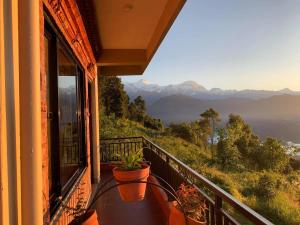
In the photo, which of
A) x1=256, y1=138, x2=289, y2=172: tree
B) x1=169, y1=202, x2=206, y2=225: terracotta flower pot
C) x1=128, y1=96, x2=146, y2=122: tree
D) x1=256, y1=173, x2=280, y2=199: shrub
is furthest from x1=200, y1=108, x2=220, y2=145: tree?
x1=169, y1=202, x2=206, y2=225: terracotta flower pot

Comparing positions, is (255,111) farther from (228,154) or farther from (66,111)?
(66,111)

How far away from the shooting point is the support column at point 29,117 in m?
0.95

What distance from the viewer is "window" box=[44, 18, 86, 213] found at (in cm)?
189

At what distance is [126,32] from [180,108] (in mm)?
36824

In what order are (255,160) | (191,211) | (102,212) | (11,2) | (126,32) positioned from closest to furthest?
(11,2)
(191,211)
(102,212)
(126,32)
(255,160)

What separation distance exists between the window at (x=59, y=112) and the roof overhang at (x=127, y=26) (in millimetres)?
815

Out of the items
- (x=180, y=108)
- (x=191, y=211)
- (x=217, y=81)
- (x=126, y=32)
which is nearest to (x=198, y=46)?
(x=217, y=81)

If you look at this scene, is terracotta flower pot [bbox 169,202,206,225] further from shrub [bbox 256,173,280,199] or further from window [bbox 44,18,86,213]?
shrub [bbox 256,173,280,199]

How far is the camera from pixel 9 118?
88cm

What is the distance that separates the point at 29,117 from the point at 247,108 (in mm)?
45192

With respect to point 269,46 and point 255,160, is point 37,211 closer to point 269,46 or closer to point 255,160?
point 255,160

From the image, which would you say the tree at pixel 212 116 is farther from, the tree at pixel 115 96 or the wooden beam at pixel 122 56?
the wooden beam at pixel 122 56

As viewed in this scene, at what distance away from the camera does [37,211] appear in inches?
38.5

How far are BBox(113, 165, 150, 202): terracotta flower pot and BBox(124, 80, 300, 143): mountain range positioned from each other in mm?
23304
